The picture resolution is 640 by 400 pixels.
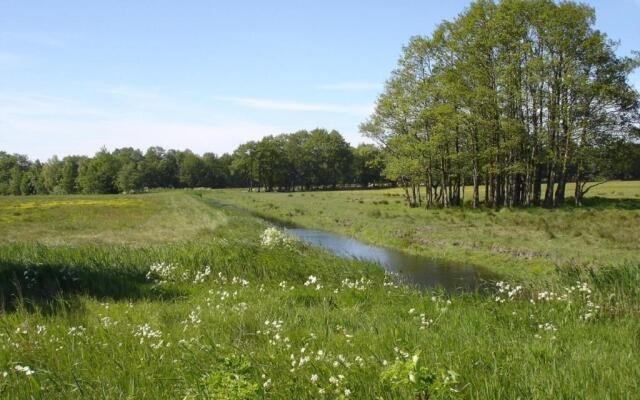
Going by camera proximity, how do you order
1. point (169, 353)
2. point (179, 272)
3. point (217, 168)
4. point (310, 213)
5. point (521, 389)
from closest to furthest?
point (521, 389)
point (169, 353)
point (179, 272)
point (310, 213)
point (217, 168)

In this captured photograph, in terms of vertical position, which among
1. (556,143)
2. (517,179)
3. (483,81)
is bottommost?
(517,179)

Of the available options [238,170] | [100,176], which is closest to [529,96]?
[238,170]

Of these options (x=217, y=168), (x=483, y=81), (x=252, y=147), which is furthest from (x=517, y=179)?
(x=217, y=168)

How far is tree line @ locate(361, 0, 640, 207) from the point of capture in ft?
125

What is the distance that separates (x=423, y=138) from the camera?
49469mm

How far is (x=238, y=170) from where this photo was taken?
14738 cm

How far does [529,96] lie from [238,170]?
11547cm

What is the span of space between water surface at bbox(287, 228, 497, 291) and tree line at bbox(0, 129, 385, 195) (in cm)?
8589

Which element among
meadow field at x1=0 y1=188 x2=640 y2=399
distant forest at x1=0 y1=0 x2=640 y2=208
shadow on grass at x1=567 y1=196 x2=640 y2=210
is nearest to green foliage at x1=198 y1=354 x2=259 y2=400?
meadow field at x1=0 y1=188 x2=640 y2=399

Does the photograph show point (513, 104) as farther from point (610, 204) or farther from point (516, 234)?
point (516, 234)

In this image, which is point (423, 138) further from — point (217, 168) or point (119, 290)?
point (217, 168)

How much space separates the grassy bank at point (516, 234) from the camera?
67.1ft

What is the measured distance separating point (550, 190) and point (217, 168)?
467 ft

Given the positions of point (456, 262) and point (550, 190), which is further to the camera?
point (550, 190)
